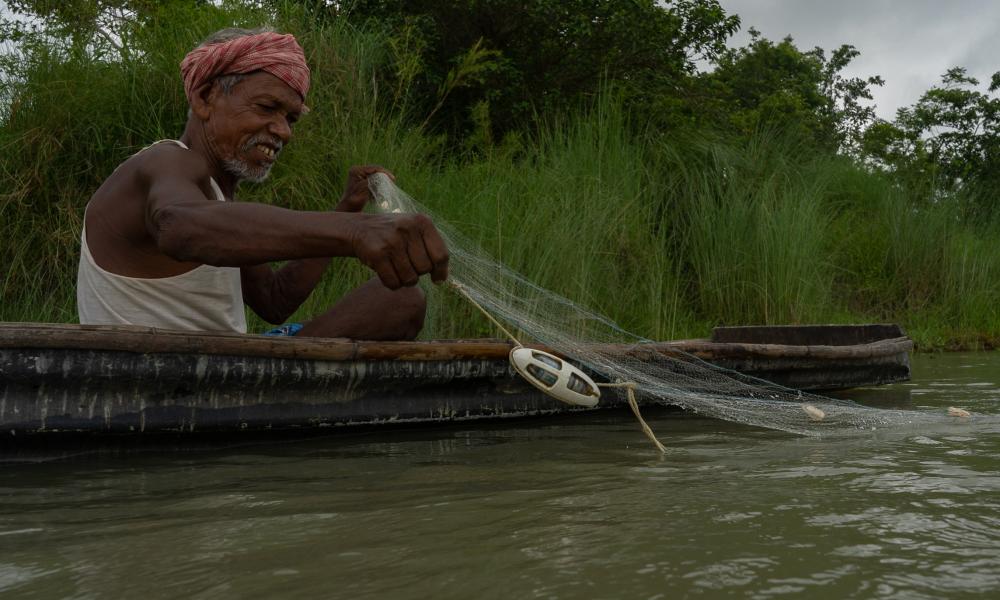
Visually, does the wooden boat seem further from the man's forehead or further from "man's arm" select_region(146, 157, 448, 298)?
the man's forehead

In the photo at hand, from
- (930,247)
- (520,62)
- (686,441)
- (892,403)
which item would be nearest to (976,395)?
(892,403)

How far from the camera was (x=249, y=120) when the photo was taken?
3.15m

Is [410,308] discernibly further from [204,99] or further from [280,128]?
[204,99]

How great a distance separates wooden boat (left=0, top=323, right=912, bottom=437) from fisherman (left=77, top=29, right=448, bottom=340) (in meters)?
0.27

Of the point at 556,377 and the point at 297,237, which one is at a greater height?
the point at 297,237

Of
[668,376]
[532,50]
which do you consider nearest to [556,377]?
[668,376]

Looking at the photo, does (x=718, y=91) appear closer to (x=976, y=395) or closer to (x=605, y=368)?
(x=976, y=395)

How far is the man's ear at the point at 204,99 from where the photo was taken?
315cm

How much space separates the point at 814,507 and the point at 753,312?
4910mm

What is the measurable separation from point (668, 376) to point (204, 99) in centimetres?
217

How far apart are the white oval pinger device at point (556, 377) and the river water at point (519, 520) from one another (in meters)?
0.19

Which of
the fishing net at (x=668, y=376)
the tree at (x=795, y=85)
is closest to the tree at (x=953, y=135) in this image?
the tree at (x=795, y=85)

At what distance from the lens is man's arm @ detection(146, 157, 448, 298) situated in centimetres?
231

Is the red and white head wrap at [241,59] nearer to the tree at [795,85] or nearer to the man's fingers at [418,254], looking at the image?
the man's fingers at [418,254]
